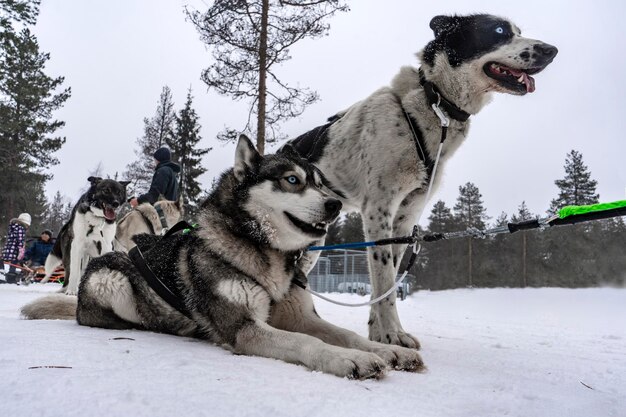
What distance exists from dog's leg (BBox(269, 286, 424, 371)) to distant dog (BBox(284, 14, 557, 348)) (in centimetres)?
67

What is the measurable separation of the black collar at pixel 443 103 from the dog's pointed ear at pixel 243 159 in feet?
5.23

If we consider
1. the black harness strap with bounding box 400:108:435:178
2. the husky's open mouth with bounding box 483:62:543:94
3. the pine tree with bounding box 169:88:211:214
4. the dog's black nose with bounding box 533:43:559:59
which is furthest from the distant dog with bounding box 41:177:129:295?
the pine tree with bounding box 169:88:211:214

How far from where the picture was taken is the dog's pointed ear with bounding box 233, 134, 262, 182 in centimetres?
309

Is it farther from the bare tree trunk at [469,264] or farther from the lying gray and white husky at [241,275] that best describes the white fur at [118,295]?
the bare tree trunk at [469,264]

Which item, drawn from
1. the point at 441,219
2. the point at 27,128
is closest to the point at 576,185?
the point at 441,219

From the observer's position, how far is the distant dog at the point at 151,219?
27.2 ft

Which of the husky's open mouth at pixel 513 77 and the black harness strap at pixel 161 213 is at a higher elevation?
the husky's open mouth at pixel 513 77

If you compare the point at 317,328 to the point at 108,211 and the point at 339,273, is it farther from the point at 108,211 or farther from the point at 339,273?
the point at 339,273

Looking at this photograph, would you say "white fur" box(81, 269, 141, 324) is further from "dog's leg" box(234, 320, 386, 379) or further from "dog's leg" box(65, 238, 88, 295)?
"dog's leg" box(65, 238, 88, 295)

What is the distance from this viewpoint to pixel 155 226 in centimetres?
831

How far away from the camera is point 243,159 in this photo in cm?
311

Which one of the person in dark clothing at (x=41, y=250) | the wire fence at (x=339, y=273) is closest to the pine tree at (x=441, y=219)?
the wire fence at (x=339, y=273)

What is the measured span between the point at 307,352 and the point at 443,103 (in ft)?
7.95

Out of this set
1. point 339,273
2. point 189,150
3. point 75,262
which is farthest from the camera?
point 189,150
